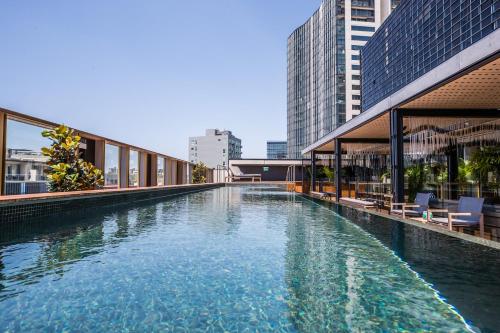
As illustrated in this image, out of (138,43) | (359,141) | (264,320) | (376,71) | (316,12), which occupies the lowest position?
(264,320)

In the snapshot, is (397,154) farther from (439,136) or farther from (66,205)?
(66,205)

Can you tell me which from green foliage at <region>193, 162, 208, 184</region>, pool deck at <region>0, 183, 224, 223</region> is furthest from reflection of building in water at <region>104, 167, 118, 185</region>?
green foliage at <region>193, 162, 208, 184</region>

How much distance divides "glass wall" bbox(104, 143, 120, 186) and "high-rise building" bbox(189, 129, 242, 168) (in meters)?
90.9

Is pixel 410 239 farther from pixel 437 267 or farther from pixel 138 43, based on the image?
pixel 138 43

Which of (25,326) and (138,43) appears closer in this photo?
(25,326)

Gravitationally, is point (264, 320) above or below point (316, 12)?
below

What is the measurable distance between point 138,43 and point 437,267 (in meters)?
15.7

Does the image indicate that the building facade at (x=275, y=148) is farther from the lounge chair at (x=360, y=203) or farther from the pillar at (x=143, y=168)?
the lounge chair at (x=360, y=203)

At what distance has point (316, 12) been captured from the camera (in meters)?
81.6

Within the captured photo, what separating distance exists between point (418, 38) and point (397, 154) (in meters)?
56.7

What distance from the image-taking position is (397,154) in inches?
387

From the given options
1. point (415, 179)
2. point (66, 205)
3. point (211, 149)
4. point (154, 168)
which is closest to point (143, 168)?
point (154, 168)

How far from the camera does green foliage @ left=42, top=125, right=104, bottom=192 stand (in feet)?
→ 38.9

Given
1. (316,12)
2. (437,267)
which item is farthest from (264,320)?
(316,12)
